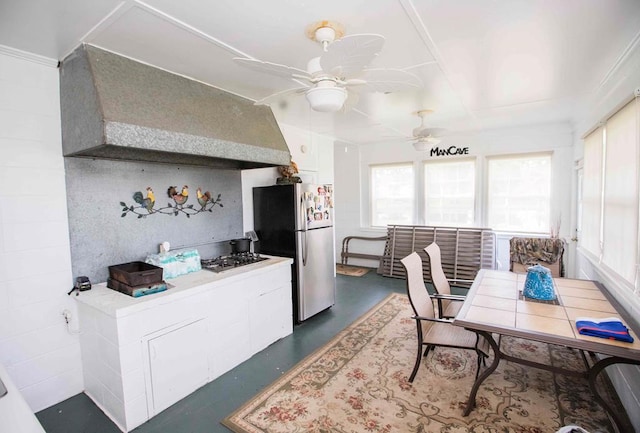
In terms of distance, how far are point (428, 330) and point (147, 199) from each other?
9.07 ft

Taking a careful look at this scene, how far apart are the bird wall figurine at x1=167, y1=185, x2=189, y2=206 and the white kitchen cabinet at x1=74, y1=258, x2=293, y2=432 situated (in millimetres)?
758

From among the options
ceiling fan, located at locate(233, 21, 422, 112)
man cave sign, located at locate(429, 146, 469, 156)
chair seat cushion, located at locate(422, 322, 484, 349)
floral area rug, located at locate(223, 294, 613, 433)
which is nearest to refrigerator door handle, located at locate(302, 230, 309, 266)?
floral area rug, located at locate(223, 294, 613, 433)

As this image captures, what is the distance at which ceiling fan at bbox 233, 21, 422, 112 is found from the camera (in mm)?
1408

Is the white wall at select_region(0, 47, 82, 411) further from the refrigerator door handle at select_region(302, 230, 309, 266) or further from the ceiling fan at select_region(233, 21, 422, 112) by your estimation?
the refrigerator door handle at select_region(302, 230, 309, 266)

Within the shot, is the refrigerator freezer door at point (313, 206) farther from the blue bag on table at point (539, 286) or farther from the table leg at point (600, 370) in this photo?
the table leg at point (600, 370)

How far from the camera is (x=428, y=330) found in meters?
2.65

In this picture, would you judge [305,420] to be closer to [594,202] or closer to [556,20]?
[556,20]

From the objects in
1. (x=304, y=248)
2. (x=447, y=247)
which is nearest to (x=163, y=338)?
(x=304, y=248)

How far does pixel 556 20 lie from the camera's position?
Answer: 6.12 ft

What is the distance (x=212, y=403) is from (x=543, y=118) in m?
5.32

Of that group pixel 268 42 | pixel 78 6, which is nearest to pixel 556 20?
pixel 268 42

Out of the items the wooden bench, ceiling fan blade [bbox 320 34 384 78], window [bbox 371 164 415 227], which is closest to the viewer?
ceiling fan blade [bbox 320 34 384 78]

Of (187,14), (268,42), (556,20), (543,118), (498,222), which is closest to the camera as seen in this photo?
(187,14)

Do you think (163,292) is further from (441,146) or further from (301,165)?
(441,146)
